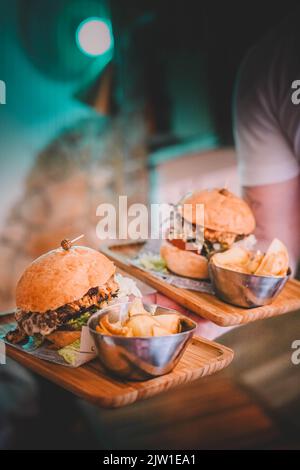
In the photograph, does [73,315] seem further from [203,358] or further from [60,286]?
[203,358]

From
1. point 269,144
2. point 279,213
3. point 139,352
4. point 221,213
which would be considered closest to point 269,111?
point 269,144

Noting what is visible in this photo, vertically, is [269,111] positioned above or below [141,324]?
above

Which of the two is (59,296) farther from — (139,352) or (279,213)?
(279,213)

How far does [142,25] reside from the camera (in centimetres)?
441

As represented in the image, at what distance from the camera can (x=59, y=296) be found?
2.32 metres

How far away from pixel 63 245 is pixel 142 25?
2692 mm

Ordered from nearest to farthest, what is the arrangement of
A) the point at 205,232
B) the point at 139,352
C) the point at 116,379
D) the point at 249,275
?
the point at 139,352 < the point at 116,379 < the point at 249,275 < the point at 205,232

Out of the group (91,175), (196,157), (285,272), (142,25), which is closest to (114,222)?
(91,175)

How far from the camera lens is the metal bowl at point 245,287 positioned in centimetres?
282

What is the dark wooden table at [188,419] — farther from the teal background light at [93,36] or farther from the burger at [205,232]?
the teal background light at [93,36]

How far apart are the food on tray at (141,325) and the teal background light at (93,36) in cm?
239

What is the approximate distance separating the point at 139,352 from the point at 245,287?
100 cm

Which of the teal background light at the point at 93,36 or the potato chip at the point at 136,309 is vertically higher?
the teal background light at the point at 93,36

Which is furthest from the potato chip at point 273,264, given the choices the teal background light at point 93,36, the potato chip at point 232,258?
the teal background light at point 93,36
